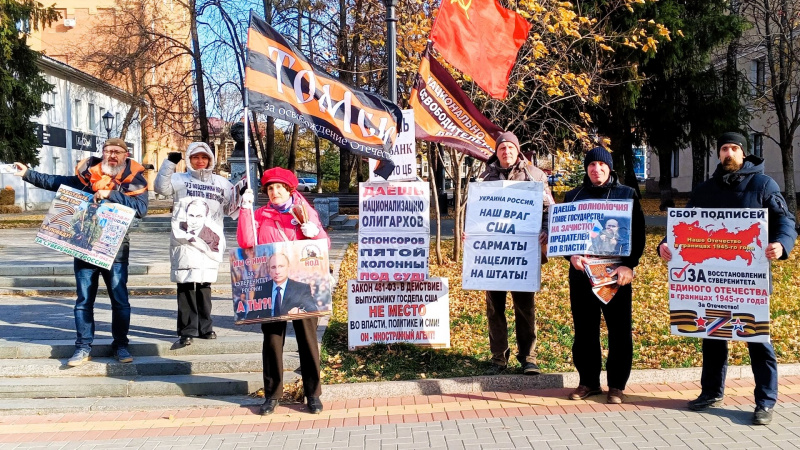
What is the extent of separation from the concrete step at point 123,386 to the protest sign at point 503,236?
6.47 feet

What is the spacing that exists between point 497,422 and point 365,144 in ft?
9.04

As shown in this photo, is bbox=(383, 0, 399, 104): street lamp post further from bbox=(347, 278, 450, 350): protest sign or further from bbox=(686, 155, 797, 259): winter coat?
bbox=(686, 155, 797, 259): winter coat

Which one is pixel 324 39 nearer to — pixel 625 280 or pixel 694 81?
pixel 694 81

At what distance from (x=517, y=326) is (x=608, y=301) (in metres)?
1.06

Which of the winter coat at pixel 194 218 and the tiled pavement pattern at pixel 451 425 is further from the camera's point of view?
the winter coat at pixel 194 218

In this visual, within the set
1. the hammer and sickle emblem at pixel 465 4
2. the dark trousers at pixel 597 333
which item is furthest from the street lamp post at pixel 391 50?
the dark trousers at pixel 597 333

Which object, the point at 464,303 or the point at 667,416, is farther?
the point at 464,303

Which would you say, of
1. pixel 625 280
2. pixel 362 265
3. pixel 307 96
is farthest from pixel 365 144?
pixel 625 280

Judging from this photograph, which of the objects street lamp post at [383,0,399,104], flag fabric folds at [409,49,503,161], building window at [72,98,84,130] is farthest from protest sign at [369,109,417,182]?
building window at [72,98,84,130]

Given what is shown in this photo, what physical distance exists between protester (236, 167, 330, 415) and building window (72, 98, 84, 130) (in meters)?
40.3

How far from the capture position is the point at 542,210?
6504 millimetres

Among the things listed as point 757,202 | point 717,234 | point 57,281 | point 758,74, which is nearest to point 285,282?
point 717,234

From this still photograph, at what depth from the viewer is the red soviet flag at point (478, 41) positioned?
804 centimetres

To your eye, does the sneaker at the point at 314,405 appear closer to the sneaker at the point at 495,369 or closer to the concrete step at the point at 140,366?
the concrete step at the point at 140,366
